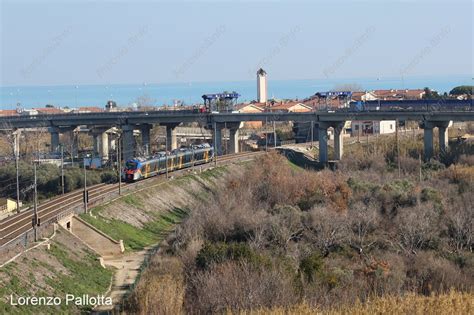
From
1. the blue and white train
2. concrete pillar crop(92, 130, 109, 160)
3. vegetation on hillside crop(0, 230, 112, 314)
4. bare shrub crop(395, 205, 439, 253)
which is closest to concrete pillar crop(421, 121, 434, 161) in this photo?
the blue and white train

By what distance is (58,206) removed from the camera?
48.8 m

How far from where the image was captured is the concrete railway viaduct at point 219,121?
76938 mm

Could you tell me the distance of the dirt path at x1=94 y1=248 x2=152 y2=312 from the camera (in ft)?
114

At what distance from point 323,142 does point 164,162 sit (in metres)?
20.8

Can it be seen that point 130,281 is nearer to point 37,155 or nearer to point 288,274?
point 288,274

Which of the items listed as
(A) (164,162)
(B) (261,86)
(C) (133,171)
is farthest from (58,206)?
(B) (261,86)

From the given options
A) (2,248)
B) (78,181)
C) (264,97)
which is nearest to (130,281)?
(2,248)

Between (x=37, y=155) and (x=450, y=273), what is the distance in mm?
53658

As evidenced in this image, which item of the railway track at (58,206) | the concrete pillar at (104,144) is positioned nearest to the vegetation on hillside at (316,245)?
the railway track at (58,206)

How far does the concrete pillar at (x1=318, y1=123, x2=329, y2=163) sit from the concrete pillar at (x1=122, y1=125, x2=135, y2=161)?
69.1 ft

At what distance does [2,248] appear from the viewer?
3478 centimetres

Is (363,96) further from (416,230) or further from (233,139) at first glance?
(416,230)

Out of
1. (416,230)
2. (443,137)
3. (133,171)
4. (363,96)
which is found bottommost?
(416,230)

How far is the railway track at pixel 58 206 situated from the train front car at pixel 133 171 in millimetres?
609
